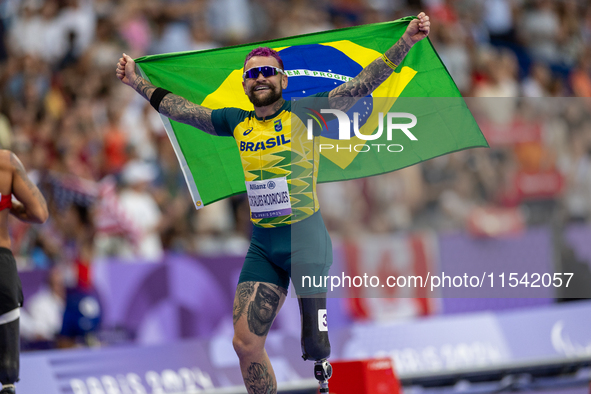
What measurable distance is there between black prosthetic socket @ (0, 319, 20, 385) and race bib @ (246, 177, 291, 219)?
6.87 feet

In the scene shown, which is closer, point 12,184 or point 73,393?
point 12,184

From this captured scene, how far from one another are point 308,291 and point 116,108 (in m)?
6.66

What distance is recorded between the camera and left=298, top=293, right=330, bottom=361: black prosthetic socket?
17.9ft

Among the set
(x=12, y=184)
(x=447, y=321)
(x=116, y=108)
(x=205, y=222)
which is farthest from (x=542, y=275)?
(x=12, y=184)

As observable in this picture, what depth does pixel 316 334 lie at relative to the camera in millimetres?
5449

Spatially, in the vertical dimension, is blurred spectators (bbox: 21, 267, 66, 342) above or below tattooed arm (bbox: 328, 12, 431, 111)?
below

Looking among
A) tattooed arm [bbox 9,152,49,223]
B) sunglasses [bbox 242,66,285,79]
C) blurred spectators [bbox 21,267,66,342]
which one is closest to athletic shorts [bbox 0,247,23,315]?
tattooed arm [bbox 9,152,49,223]

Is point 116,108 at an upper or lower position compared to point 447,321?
upper

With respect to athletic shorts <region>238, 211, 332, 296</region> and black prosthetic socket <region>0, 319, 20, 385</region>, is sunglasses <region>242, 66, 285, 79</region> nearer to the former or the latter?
athletic shorts <region>238, 211, 332, 296</region>

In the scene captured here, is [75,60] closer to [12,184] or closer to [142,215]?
[142,215]

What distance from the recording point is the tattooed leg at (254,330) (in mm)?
5348

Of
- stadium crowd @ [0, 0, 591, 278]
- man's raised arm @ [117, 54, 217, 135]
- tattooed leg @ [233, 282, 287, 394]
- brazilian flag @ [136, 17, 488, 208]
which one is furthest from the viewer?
stadium crowd @ [0, 0, 591, 278]

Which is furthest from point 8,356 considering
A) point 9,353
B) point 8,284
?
point 8,284

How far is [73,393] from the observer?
832 cm
